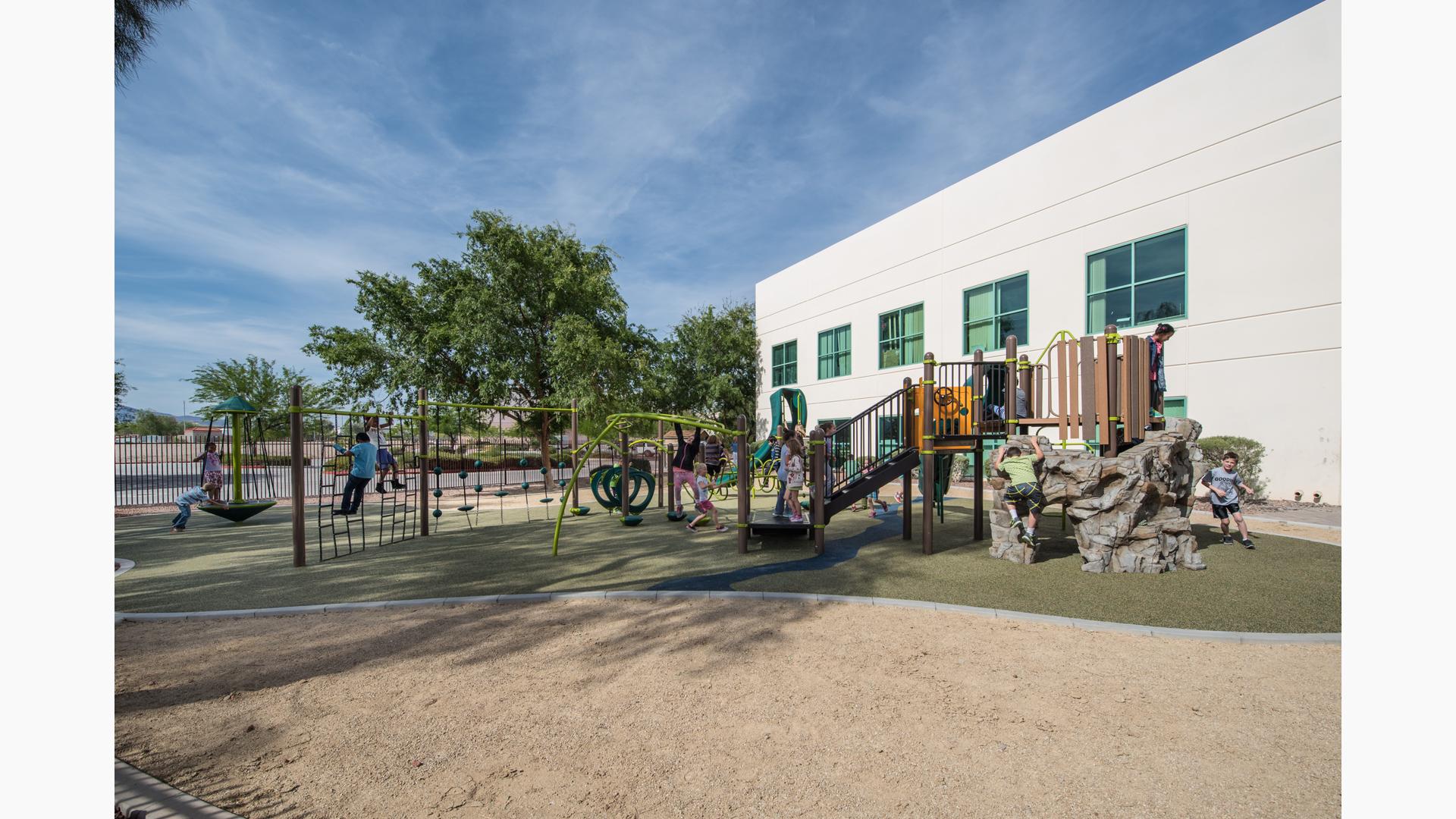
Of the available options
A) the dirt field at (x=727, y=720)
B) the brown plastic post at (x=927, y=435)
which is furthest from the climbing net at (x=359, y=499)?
the brown plastic post at (x=927, y=435)

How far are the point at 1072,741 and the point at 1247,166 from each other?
46.8ft

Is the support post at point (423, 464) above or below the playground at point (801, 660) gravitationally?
above

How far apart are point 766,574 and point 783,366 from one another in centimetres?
2058

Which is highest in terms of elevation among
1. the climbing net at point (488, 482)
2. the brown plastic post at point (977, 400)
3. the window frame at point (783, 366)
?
the window frame at point (783, 366)

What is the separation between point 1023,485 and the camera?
7957mm

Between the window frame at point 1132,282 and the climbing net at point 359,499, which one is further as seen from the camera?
the window frame at point 1132,282

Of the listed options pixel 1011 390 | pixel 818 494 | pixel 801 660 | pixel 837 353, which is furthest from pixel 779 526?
pixel 837 353

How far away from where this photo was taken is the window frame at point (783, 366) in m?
26.6

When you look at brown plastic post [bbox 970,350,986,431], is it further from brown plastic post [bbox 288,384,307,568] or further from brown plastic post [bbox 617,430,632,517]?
brown plastic post [bbox 288,384,307,568]

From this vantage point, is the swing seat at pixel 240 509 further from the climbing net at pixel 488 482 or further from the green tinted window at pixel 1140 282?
the green tinted window at pixel 1140 282

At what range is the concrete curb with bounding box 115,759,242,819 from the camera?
9.37 feet

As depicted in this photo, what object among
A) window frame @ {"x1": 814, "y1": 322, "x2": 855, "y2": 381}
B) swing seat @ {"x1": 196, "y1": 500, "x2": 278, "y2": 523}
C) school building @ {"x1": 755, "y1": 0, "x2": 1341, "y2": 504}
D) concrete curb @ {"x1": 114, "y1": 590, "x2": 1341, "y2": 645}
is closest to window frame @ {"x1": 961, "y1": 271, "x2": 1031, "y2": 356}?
school building @ {"x1": 755, "y1": 0, "x2": 1341, "y2": 504}

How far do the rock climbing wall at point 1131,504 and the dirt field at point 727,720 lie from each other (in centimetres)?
262

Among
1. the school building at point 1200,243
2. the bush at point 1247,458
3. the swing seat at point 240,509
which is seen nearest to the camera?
the swing seat at point 240,509
